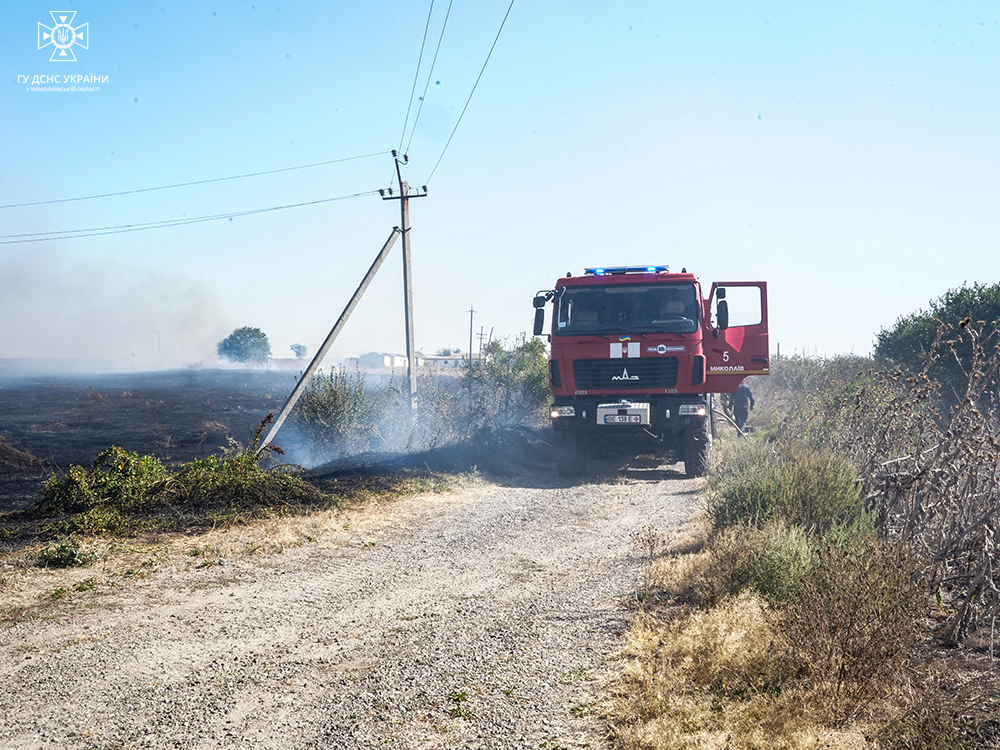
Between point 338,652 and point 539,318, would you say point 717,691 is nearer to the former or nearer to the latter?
point 338,652

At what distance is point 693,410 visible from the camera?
12305mm

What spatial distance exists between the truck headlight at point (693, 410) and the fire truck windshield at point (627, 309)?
50.1 inches

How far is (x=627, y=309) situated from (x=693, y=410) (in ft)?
6.72

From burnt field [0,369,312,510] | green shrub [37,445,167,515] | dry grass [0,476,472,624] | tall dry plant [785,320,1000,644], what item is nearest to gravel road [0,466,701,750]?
dry grass [0,476,472,624]

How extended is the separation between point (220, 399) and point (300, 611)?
Result: 4172cm

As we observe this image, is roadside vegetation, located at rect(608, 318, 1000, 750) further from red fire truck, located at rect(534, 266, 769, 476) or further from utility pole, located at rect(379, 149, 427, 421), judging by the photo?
utility pole, located at rect(379, 149, 427, 421)

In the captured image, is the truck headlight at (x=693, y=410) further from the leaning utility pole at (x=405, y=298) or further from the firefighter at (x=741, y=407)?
the leaning utility pole at (x=405, y=298)

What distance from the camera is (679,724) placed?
138 inches

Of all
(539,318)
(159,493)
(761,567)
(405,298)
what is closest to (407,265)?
(405,298)

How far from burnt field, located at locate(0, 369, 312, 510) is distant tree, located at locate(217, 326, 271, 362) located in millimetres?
89023

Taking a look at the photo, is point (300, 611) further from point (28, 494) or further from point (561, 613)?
point (28, 494)

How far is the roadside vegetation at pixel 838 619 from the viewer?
348 cm

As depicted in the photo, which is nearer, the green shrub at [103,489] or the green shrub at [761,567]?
the green shrub at [761,567]

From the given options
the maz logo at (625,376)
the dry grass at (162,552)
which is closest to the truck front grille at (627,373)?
the maz logo at (625,376)
